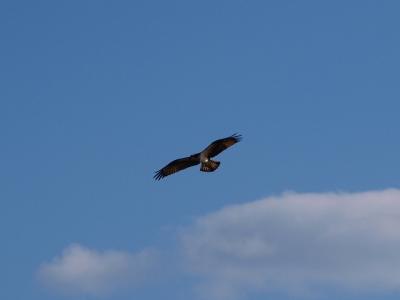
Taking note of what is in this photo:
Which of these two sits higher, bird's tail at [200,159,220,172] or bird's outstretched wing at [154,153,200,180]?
bird's outstretched wing at [154,153,200,180]

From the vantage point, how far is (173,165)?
59.2 m

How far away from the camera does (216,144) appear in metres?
56.7

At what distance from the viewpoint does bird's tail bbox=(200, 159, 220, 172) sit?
56.2 meters

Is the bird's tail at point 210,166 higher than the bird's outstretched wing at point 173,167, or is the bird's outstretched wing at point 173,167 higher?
the bird's outstretched wing at point 173,167

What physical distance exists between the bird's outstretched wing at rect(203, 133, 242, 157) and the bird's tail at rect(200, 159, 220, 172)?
1.52ft

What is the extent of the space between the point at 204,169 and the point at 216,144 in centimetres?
120

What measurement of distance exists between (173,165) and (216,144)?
3.21 meters

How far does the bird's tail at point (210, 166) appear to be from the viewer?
5619cm

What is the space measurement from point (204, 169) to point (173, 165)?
3.12 meters

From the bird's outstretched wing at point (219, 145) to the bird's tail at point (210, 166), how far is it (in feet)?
1.52

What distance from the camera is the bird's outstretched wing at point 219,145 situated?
5625 centimetres

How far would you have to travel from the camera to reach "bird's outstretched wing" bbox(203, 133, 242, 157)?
56250mm

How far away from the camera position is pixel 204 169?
56.3 m

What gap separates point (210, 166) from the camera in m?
56.4
